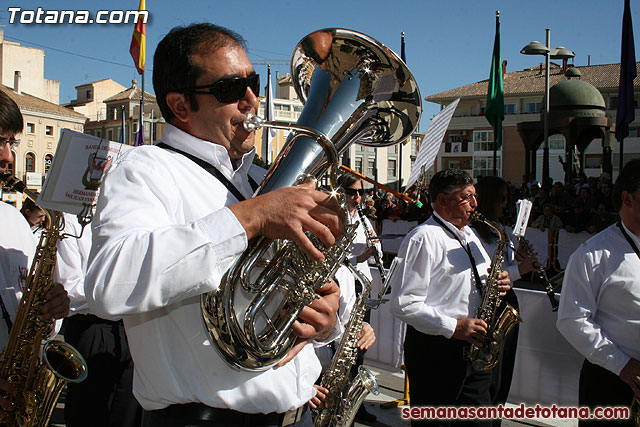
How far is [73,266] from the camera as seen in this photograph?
3580mm

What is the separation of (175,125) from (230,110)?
0.21 metres

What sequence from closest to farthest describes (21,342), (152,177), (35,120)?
(152,177) → (21,342) → (35,120)

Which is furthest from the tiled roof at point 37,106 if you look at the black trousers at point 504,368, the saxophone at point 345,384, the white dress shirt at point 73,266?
the saxophone at point 345,384

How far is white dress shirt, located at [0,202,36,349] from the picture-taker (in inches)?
112

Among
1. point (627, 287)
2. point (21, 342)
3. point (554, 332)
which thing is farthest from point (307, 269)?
A: point (554, 332)

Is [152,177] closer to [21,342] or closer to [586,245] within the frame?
[21,342]

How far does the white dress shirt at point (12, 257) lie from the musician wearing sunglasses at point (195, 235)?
4.79 ft

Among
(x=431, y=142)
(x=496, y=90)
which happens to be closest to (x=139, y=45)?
(x=496, y=90)

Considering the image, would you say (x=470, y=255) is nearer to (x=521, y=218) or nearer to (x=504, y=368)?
(x=521, y=218)

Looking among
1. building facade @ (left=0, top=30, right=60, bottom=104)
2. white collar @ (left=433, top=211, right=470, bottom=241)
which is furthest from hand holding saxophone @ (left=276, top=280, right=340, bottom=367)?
building facade @ (left=0, top=30, right=60, bottom=104)

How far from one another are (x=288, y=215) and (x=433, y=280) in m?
2.76

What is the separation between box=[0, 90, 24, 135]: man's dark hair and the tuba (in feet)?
4.86

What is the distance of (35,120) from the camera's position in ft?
177

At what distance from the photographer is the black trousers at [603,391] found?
132 inches
